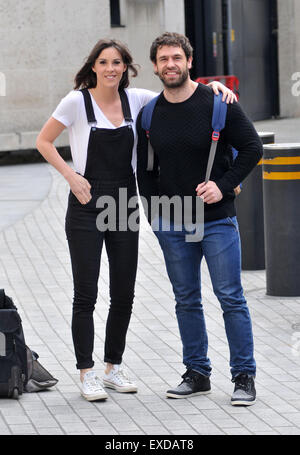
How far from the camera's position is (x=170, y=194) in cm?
529

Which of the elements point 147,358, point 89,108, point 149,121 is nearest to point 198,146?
point 149,121

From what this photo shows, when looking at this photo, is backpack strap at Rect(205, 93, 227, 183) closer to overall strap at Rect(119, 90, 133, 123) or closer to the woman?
the woman

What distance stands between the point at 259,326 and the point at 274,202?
1166mm

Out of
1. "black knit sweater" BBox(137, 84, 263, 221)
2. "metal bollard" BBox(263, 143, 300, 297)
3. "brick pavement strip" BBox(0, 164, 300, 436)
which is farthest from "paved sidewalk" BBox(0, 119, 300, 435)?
"black knit sweater" BBox(137, 84, 263, 221)

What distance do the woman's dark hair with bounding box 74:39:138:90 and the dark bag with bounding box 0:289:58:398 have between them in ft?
3.91

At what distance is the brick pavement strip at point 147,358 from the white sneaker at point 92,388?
2.0 inches

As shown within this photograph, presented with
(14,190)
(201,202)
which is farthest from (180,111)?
(14,190)

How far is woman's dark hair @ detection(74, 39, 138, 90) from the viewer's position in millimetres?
5438

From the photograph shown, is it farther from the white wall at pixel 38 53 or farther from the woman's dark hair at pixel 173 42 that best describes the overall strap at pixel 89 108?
the white wall at pixel 38 53

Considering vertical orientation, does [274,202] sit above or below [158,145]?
below

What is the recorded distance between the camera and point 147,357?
6.35m

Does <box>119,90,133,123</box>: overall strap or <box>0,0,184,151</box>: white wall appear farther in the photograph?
<box>0,0,184,151</box>: white wall

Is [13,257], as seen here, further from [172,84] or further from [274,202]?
[172,84]
